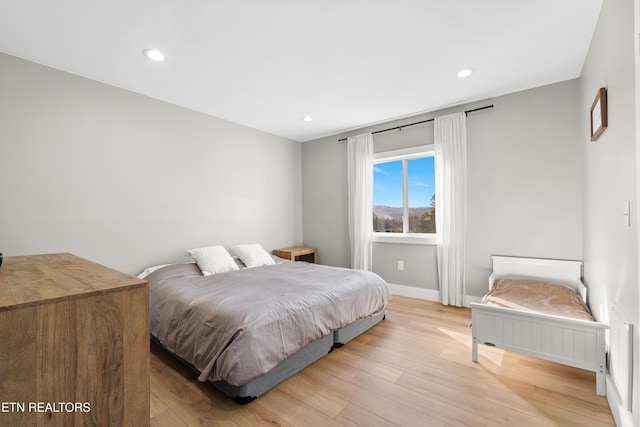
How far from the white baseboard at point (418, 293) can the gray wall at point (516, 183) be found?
0.03 meters

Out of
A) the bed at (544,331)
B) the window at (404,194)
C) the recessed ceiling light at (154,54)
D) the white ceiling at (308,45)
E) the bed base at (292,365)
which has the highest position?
the white ceiling at (308,45)

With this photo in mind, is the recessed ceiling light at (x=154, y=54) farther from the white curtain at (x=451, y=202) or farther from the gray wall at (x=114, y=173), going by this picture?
the white curtain at (x=451, y=202)

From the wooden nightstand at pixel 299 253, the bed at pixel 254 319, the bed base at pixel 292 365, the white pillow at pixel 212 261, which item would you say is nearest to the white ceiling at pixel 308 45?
the white pillow at pixel 212 261

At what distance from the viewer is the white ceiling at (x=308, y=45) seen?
6.27ft

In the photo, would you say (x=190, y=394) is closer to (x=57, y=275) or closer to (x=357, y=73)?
(x=57, y=275)

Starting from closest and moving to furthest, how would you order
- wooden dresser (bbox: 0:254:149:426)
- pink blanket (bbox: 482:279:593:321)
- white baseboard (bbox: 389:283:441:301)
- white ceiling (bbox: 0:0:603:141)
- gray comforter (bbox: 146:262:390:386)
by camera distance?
wooden dresser (bbox: 0:254:149:426)
gray comforter (bbox: 146:262:390:386)
white ceiling (bbox: 0:0:603:141)
pink blanket (bbox: 482:279:593:321)
white baseboard (bbox: 389:283:441:301)

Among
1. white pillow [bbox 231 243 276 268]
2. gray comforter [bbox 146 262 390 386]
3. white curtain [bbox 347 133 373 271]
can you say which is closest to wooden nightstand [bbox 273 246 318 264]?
white pillow [bbox 231 243 276 268]

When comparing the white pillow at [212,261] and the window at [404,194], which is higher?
the window at [404,194]

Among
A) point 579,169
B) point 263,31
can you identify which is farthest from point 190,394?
point 579,169

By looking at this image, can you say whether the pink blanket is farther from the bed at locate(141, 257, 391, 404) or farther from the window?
the window

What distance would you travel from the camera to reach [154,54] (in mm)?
2400

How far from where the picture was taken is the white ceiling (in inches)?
75.2

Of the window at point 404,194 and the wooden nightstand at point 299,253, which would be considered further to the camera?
the wooden nightstand at point 299,253

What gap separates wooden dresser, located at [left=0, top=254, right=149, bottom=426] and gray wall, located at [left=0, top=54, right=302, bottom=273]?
223 cm
